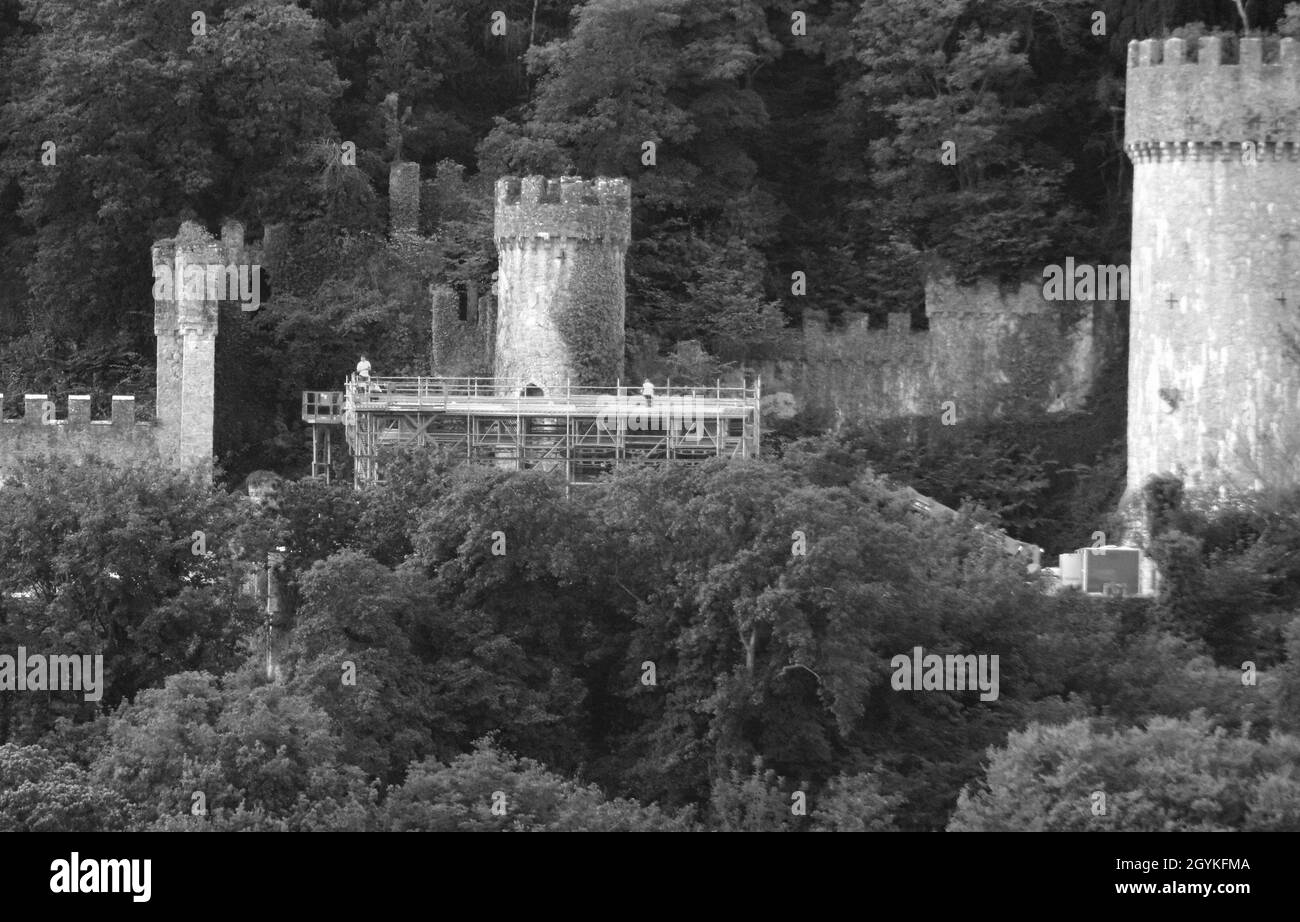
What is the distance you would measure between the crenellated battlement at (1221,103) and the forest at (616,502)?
4.60 ft

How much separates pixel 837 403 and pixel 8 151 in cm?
1178

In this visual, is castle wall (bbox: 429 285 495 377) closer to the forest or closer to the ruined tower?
the forest

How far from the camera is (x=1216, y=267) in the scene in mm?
65688

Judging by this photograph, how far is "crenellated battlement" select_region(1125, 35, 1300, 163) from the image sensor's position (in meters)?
65.8

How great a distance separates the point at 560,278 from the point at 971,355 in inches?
250

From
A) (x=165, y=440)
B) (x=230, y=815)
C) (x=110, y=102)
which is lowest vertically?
(x=230, y=815)

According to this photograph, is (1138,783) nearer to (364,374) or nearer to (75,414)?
(364,374)

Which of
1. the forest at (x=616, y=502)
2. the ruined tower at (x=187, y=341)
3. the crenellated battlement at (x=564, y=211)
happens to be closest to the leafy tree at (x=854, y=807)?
the forest at (x=616, y=502)

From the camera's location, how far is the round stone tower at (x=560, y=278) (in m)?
65.9

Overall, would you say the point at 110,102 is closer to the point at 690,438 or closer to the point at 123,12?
the point at 123,12

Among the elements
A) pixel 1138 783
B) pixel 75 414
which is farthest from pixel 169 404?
pixel 1138 783

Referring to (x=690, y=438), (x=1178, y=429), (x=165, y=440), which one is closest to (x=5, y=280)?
(x=165, y=440)

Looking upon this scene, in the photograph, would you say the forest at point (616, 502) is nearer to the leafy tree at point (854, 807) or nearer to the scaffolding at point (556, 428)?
the leafy tree at point (854, 807)

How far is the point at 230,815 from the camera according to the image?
54.8m
